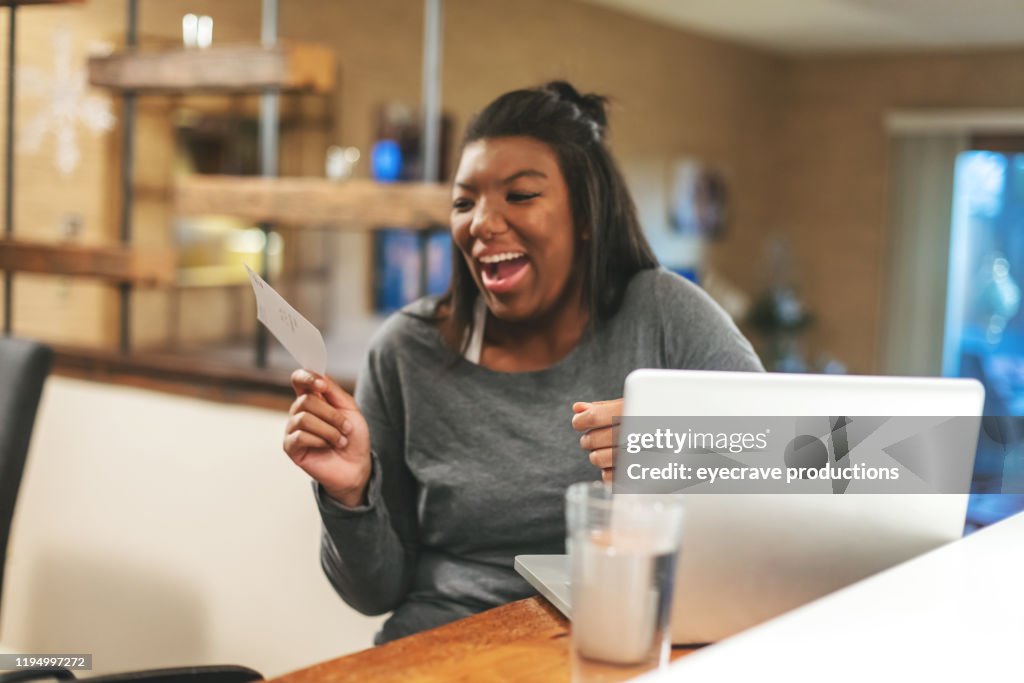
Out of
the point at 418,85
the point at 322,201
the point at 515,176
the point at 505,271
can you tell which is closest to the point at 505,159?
the point at 515,176

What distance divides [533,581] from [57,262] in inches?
74.0

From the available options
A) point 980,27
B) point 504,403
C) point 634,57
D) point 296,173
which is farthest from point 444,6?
point 504,403

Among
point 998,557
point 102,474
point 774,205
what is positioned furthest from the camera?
point 774,205

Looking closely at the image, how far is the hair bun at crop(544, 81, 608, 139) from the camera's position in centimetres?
149

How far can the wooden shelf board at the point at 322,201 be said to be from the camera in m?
2.34

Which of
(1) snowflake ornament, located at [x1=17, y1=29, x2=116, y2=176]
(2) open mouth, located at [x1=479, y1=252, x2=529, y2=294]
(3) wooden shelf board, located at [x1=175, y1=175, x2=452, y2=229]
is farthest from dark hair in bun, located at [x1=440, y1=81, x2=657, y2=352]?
(1) snowflake ornament, located at [x1=17, y1=29, x2=116, y2=176]

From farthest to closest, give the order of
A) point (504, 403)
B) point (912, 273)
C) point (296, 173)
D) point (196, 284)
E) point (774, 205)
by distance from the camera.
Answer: point (774, 205), point (912, 273), point (296, 173), point (196, 284), point (504, 403)

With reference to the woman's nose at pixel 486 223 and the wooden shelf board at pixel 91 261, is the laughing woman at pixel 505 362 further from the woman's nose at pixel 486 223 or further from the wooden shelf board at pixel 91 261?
the wooden shelf board at pixel 91 261

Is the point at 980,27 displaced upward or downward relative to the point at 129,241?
upward


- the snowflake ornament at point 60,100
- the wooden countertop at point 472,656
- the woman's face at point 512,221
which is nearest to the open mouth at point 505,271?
the woman's face at point 512,221

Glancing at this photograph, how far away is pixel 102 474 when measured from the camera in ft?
7.90

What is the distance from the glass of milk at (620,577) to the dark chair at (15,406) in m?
0.94

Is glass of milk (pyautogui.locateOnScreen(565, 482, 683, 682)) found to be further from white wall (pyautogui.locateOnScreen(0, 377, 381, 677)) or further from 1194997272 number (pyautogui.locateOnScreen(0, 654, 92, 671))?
white wall (pyautogui.locateOnScreen(0, 377, 381, 677))

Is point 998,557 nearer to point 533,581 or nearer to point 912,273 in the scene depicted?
point 533,581
